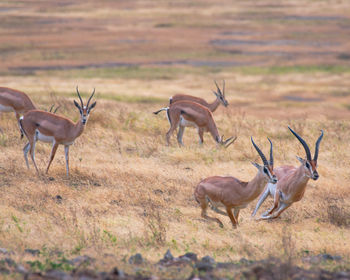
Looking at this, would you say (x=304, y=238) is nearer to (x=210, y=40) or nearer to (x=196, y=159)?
(x=196, y=159)

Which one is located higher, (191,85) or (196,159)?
(196,159)

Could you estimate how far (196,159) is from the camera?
12.3 meters

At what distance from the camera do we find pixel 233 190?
8.50 m

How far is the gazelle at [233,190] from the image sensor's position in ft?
27.5

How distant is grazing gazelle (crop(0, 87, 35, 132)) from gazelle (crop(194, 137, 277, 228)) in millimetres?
6394

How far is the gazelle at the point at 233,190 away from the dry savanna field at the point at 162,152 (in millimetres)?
379

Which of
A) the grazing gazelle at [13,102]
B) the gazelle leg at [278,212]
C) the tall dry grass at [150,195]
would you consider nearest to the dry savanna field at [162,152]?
the tall dry grass at [150,195]

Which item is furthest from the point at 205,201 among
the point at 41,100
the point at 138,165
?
the point at 41,100

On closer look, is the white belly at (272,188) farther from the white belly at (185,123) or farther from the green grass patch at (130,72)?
the green grass patch at (130,72)

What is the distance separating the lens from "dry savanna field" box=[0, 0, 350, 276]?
7910 mm

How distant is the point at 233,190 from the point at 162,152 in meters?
4.39

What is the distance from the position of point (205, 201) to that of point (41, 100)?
32.8ft

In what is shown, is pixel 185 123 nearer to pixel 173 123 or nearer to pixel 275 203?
pixel 173 123

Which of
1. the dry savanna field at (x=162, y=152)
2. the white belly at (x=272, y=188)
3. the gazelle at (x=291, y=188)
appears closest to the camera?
the dry savanna field at (x=162, y=152)
